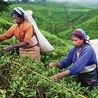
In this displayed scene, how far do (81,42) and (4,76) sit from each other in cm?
130

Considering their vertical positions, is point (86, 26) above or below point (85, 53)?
below

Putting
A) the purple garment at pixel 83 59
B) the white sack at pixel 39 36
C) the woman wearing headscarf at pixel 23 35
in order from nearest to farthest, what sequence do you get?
the purple garment at pixel 83 59, the woman wearing headscarf at pixel 23 35, the white sack at pixel 39 36

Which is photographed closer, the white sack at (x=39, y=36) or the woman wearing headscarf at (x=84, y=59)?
the woman wearing headscarf at (x=84, y=59)

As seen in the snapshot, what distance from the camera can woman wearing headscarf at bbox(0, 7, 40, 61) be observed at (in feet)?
21.1

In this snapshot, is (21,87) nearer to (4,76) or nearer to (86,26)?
(4,76)

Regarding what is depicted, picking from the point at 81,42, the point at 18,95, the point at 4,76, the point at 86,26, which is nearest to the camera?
the point at 18,95

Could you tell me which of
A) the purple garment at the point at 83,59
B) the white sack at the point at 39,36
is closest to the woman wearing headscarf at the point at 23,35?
the white sack at the point at 39,36

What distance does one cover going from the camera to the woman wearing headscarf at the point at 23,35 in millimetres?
6430

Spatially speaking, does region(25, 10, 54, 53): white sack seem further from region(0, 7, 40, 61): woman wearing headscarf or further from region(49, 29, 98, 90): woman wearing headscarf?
region(49, 29, 98, 90): woman wearing headscarf

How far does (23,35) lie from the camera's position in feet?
21.6

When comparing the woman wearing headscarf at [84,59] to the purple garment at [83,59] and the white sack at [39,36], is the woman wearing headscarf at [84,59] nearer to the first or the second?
the purple garment at [83,59]

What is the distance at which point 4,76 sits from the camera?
500cm

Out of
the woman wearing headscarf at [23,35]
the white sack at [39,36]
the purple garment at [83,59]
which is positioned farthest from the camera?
the white sack at [39,36]

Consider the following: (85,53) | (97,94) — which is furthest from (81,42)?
(97,94)
